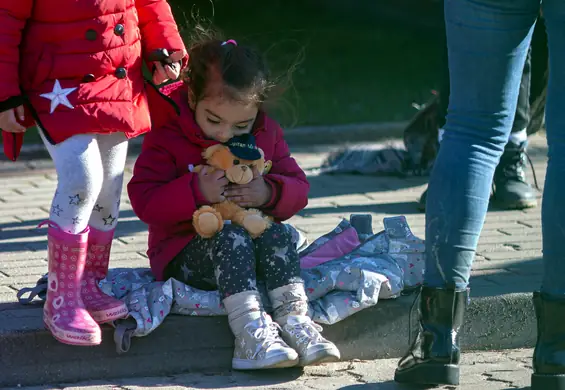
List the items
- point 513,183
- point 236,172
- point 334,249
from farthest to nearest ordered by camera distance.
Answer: point 513,183
point 334,249
point 236,172

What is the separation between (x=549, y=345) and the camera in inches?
120

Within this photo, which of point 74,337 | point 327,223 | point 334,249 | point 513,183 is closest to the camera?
point 74,337

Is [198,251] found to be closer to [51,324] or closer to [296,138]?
[51,324]

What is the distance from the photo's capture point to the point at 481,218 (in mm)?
3080

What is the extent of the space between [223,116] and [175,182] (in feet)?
0.86

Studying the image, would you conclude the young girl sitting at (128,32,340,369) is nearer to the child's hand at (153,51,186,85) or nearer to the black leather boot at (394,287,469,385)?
the child's hand at (153,51,186,85)

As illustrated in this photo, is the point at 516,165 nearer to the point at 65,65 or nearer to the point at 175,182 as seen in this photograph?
the point at 175,182

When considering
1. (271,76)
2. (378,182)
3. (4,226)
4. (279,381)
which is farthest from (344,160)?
(279,381)

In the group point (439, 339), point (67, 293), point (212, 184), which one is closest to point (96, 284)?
point (67, 293)

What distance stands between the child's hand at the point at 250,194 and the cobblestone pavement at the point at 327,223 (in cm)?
76

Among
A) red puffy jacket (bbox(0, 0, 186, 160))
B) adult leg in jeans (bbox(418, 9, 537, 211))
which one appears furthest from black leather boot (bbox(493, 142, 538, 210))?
red puffy jacket (bbox(0, 0, 186, 160))

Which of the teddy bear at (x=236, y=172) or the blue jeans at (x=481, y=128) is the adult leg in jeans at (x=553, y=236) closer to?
the blue jeans at (x=481, y=128)

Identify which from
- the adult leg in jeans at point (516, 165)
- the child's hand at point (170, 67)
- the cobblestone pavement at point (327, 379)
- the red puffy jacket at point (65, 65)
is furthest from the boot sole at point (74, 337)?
the adult leg in jeans at point (516, 165)

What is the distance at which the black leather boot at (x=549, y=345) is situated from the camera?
9.84ft
